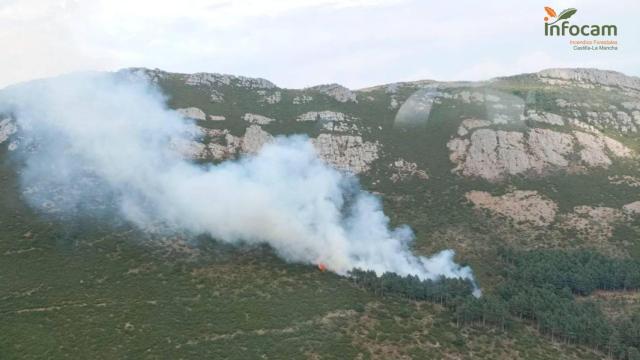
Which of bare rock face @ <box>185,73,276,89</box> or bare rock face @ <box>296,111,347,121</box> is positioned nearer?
bare rock face @ <box>296,111,347,121</box>

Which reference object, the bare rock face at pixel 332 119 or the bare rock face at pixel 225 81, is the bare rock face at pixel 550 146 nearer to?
the bare rock face at pixel 332 119

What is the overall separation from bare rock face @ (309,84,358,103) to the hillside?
1.79 feet

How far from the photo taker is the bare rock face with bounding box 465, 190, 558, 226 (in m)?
105

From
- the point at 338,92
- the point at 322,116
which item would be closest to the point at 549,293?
the point at 322,116

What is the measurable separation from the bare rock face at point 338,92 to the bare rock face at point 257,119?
2430cm

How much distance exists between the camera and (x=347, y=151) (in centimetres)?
12594

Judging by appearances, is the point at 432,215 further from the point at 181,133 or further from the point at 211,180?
the point at 181,133

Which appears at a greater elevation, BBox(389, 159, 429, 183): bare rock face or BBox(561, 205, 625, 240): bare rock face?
BBox(389, 159, 429, 183): bare rock face

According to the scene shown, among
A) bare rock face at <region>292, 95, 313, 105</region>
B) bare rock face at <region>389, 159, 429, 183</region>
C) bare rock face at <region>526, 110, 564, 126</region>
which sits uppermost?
bare rock face at <region>292, 95, 313, 105</region>

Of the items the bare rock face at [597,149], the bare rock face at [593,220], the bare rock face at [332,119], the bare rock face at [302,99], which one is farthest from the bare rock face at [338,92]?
the bare rock face at [593,220]

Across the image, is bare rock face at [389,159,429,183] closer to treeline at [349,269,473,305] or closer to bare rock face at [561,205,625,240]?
bare rock face at [561,205,625,240]

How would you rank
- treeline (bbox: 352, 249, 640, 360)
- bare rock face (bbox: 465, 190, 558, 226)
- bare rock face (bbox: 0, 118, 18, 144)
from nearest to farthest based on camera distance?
1. treeline (bbox: 352, 249, 640, 360)
2. bare rock face (bbox: 465, 190, 558, 226)
3. bare rock face (bbox: 0, 118, 18, 144)

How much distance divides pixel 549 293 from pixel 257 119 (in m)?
76.4

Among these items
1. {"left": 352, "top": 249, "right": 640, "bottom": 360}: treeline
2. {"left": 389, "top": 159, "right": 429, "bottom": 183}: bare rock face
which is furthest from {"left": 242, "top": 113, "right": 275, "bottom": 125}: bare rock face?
{"left": 352, "top": 249, "right": 640, "bottom": 360}: treeline
